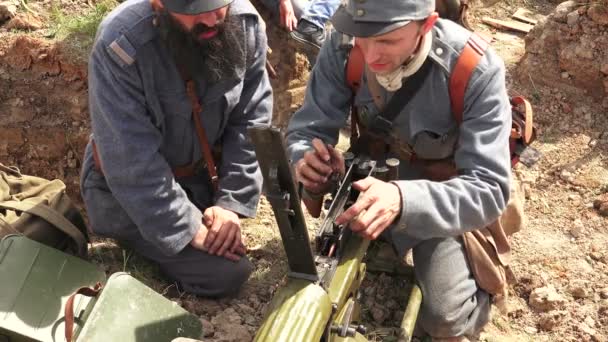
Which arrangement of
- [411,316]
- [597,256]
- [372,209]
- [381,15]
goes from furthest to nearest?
[597,256] → [411,316] → [381,15] → [372,209]

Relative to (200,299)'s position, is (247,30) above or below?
above

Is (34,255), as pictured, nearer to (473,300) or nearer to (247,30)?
(247,30)

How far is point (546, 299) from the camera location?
13.9 feet

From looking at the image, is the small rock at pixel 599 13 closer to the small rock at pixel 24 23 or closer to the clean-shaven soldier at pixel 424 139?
the clean-shaven soldier at pixel 424 139

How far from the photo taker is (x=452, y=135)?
3.53 meters

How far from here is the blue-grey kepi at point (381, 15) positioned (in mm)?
2969

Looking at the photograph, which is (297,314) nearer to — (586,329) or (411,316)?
(411,316)

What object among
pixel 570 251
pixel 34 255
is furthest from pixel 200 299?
pixel 570 251

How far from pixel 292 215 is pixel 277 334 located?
430mm

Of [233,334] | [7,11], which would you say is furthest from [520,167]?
[7,11]

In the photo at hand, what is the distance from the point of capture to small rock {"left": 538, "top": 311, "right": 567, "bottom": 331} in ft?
13.5

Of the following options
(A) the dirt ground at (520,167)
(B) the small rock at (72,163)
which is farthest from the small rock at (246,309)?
(B) the small rock at (72,163)

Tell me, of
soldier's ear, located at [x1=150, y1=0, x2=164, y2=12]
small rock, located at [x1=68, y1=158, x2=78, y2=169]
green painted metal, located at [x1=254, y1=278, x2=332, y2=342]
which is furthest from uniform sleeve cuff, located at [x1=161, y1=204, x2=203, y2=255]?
small rock, located at [x1=68, y1=158, x2=78, y2=169]

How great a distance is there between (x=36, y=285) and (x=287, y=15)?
3126mm
